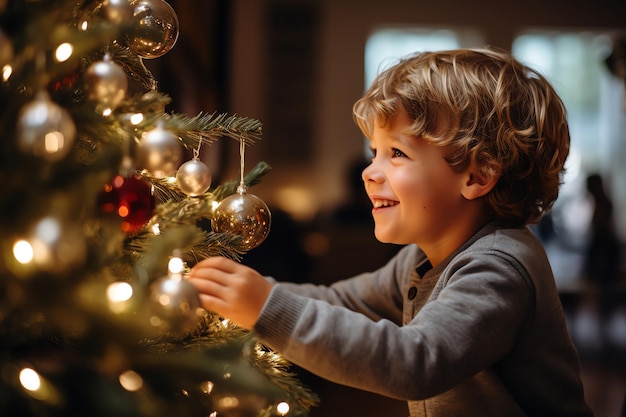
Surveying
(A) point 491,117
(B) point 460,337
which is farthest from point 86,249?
(A) point 491,117

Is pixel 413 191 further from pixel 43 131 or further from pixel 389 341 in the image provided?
pixel 43 131

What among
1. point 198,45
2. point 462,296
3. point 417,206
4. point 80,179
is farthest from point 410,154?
point 198,45

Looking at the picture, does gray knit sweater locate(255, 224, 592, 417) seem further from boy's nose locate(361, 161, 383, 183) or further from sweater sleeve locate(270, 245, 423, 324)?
boy's nose locate(361, 161, 383, 183)

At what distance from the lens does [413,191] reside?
0.87m

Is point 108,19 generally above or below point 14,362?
above

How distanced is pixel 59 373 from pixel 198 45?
197 centimetres

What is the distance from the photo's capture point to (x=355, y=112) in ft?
3.17

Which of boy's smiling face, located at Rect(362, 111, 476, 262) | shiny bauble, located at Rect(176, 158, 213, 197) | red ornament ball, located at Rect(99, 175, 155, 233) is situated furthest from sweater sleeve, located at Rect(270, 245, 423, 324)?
red ornament ball, located at Rect(99, 175, 155, 233)

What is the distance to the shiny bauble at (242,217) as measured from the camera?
71 centimetres

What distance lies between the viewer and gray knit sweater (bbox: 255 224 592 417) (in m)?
0.62

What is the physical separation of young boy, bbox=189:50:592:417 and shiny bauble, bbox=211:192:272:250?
86 mm

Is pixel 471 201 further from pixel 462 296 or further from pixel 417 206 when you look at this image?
pixel 462 296

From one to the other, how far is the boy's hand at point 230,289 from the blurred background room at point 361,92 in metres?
2.59

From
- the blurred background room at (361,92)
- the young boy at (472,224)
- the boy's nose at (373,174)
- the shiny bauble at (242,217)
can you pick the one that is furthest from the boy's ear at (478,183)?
the blurred background room at (361,92)
